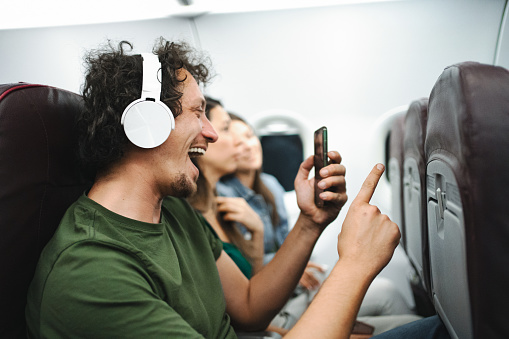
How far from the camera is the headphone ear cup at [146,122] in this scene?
3.65 feet

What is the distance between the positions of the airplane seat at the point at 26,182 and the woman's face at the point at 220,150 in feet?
4.15

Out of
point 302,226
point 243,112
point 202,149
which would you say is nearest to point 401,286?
point 243,112

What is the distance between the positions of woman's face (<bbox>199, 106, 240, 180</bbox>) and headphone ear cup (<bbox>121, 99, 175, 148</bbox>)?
122cm

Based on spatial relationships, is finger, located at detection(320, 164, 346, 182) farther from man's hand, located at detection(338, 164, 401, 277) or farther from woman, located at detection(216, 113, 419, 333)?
woman, located at detection(216, 113, 419, 333)

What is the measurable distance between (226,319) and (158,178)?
0.51 m

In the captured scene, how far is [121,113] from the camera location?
117 cm

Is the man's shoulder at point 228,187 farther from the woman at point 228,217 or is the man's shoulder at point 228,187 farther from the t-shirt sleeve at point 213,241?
the t-shirt sleeve at point 213,241

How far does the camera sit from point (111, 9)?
2.58 metres

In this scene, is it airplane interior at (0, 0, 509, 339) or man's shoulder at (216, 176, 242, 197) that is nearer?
airplane interior at (0, 0, 509, 339)

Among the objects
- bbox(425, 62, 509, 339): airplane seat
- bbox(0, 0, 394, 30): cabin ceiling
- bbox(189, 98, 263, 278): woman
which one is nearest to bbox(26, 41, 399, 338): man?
bbox(425, 62, 509, 339): airplane seat

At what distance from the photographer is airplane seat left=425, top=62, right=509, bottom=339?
2.58 ft

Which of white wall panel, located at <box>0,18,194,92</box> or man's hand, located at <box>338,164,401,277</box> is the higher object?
white wall panel, located at <box>0,18,194,92</box>

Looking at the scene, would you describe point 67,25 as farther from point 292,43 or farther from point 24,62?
point 292,43

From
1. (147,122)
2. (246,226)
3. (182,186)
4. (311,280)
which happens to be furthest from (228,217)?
(147,122)
